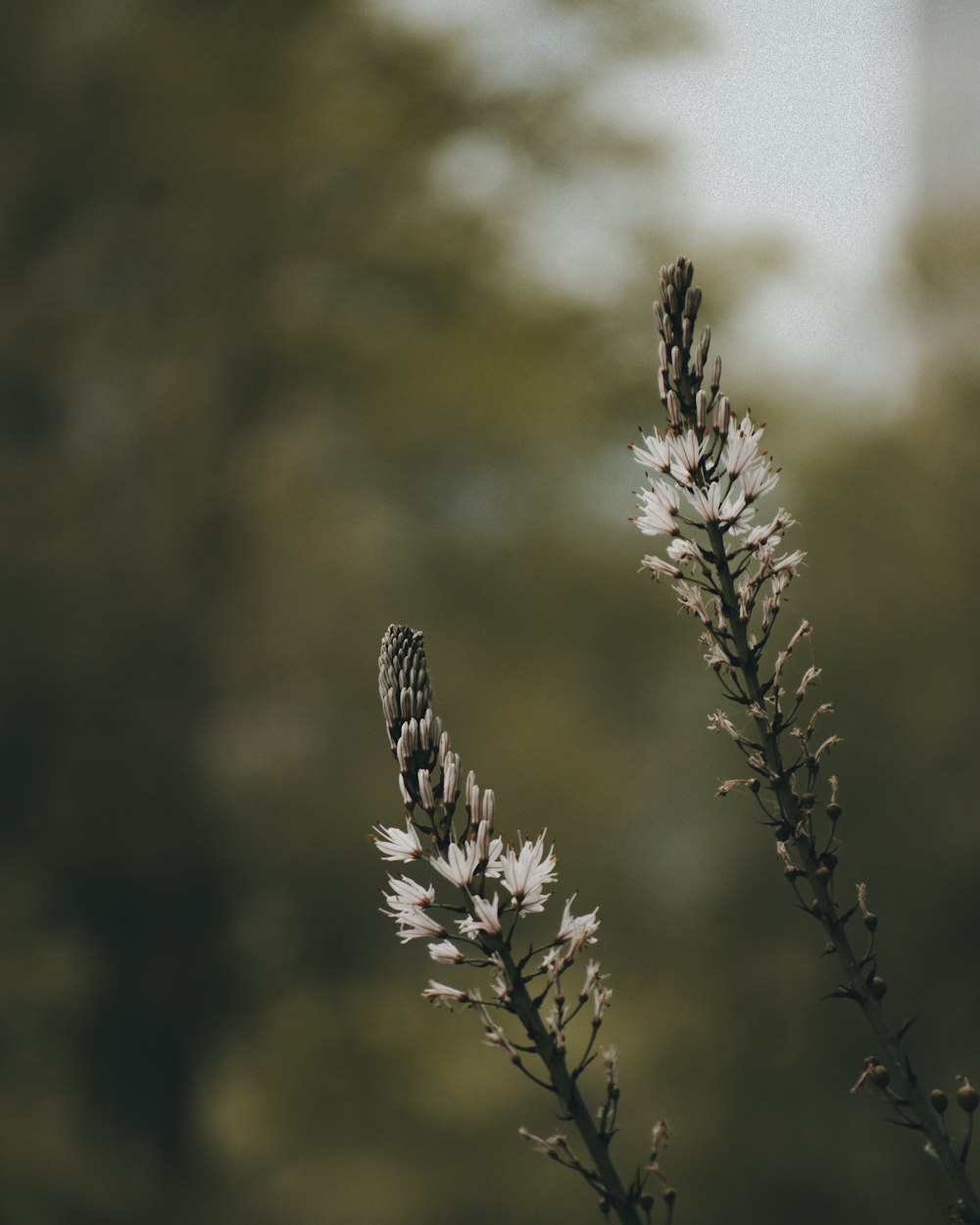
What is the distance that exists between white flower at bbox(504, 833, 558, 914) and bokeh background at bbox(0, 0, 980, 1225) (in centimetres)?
317

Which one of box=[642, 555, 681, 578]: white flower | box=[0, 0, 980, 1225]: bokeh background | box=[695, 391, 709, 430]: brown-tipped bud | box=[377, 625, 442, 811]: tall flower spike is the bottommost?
box=[377, 625, 442, 811]: tall flower spike

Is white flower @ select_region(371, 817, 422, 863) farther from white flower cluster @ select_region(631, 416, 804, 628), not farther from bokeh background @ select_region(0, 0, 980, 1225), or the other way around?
bokeh background @ select_region(0, 0, 980, 1225)

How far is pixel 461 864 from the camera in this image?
927 millimetres

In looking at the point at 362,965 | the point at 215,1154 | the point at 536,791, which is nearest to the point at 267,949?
the point at 362,965

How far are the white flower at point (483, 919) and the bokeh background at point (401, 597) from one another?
3207 mm

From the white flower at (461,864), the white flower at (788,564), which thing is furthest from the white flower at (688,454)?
the white flower at (461,864)

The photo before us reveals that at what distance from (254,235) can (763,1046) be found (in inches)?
158

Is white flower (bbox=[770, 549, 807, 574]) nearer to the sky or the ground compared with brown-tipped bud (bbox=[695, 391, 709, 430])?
nearer to the ground

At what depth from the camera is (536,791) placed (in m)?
4.18

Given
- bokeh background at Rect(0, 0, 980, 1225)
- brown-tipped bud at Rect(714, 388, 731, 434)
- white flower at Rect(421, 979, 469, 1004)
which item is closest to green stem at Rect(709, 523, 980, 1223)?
brown-tipped bud at Rect(714, 388, 731, 434)

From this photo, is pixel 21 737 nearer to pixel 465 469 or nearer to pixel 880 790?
pixel 465 469

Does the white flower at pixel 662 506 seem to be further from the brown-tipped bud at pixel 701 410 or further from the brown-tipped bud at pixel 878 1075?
the brown-tipped bud at pixel 878 1075

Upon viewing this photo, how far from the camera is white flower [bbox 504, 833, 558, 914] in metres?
0.94

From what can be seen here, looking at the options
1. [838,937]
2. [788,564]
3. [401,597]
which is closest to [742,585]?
[788,564]
